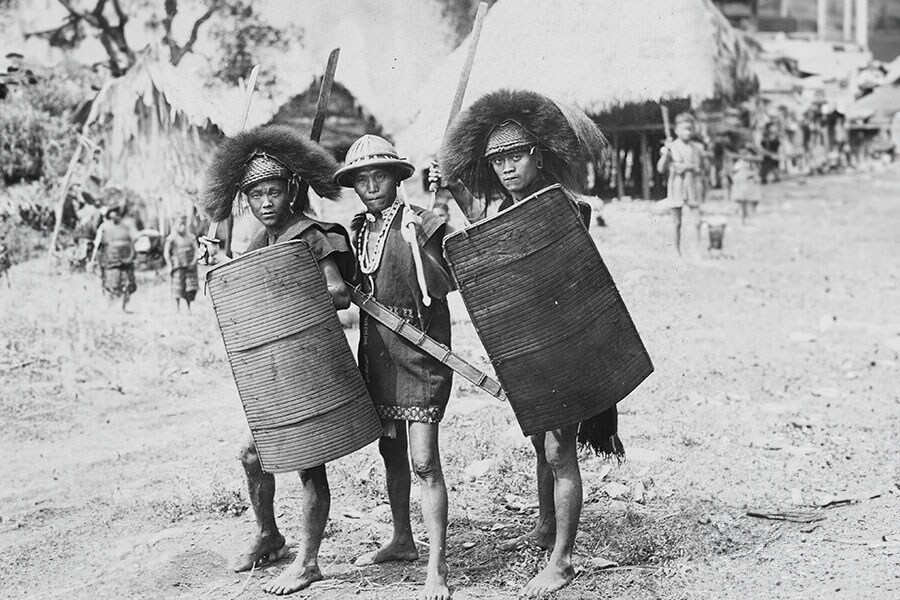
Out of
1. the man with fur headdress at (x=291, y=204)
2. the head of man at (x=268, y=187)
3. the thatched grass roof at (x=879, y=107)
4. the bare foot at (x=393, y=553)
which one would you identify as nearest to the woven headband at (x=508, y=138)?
the man with fur headdress at (x=291, y=204)

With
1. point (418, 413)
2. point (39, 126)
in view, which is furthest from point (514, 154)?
point (39, 126)

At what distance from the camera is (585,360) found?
3.58 meters

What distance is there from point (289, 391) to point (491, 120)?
1.26m

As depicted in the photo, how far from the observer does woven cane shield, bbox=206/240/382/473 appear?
360 cm

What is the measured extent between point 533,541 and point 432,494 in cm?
66

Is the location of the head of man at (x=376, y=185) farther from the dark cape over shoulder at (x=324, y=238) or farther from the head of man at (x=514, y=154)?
the head of man at (x=514, y=154)

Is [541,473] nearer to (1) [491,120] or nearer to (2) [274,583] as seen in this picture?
(2) [274,583]

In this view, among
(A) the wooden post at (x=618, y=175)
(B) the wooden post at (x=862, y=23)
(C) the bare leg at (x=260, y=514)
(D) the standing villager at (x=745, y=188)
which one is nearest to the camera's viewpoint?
(C) the bare leg at (x=260, y=514)

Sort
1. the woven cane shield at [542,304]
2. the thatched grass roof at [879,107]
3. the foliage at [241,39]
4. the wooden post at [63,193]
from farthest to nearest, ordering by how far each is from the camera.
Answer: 1. the thatched grass roof at [879,107]
2. the wooden post at [63,193]
3. the foliage at [241,39]
4. the woven cane shield at [542,304]

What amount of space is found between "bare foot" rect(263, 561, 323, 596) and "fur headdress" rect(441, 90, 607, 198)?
1620 millimetres

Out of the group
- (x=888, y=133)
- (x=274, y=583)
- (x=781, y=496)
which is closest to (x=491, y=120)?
(x=274, y=583)

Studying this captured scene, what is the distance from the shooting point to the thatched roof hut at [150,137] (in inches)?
352

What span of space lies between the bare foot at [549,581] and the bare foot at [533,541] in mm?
349

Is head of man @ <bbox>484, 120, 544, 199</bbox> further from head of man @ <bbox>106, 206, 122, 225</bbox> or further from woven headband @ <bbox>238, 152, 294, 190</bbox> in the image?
head of man @ <bbox>106, 206, 122, 225</bbox>
